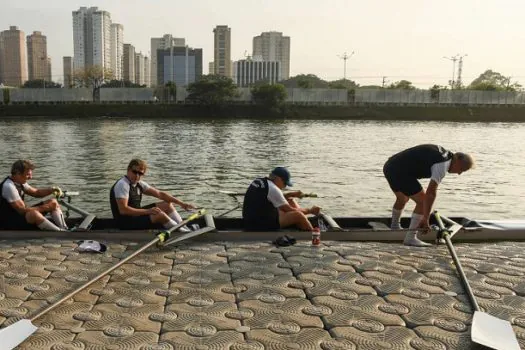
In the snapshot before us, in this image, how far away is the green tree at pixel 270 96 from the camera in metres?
92.0

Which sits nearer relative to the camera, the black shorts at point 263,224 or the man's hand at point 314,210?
the black shorts at point 263,224

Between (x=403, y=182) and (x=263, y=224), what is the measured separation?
93.3 inches

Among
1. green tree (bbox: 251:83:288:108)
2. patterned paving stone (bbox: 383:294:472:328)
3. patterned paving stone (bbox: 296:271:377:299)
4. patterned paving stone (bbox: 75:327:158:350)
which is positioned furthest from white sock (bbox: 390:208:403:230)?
green tree (bbox: 251:83:288:108)

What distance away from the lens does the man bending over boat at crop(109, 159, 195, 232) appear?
8.01m

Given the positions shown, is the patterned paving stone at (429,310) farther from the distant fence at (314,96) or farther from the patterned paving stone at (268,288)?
the distant fence at (314,96)

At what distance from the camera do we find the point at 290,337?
15.6 ft

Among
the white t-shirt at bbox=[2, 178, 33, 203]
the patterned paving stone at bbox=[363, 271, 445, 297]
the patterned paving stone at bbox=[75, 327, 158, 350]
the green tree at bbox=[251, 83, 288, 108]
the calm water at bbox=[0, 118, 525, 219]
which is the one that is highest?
the green tree at bbox=[251, 83, 288, 108]

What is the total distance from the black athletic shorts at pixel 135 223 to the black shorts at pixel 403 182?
3.89 m

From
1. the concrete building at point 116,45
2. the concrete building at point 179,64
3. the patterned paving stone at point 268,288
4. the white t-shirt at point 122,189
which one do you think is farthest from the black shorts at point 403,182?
the concrete building at point 116,45

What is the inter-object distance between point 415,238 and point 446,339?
11.7 feet

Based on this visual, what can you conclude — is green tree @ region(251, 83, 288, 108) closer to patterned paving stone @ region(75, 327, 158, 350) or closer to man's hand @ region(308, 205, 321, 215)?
man's hand @ region(308, 205, 321, 215)

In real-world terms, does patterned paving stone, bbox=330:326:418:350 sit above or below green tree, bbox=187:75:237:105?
below

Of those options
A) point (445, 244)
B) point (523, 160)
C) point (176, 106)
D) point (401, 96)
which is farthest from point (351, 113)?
point (445, 244)

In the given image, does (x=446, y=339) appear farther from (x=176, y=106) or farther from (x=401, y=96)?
(x=401, y=96)
